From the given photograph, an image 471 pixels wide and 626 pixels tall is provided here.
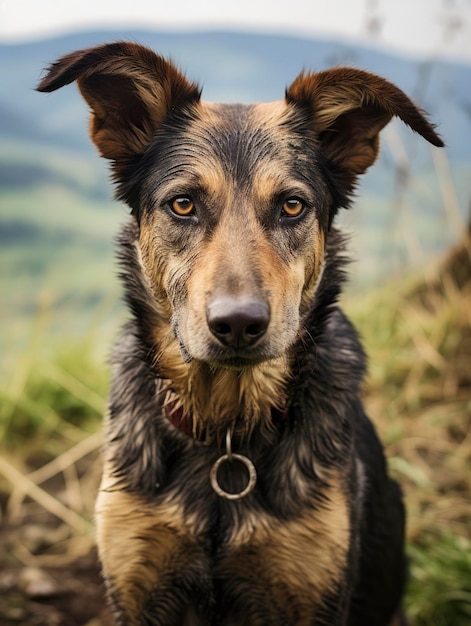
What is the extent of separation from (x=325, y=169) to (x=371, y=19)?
421 centimetres

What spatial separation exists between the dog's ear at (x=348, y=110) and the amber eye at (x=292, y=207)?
332 mm

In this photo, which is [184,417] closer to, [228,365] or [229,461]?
[229,461]

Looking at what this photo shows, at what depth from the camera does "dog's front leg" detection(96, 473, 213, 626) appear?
3.09 m

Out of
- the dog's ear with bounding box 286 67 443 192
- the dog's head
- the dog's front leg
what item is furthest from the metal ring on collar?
the dog's ear with bounding box 286 67 443 192

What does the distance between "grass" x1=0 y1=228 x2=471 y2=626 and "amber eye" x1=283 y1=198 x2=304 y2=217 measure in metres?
1.90

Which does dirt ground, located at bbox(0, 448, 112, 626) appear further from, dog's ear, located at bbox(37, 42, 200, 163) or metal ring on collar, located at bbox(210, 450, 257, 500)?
dog's ear, located at bbox(37, 42, 200, 163)

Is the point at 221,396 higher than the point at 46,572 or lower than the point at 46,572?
higher

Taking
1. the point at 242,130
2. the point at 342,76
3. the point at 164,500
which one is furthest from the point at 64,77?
the point at 164,500

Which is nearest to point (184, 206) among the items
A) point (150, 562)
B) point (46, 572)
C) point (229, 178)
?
point (229, 178)

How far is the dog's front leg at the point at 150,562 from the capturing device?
309 cm

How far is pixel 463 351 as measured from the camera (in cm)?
618

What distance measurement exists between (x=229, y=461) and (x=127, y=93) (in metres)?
1.43

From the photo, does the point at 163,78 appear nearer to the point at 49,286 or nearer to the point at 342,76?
the point at 342,76

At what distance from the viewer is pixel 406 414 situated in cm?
584
